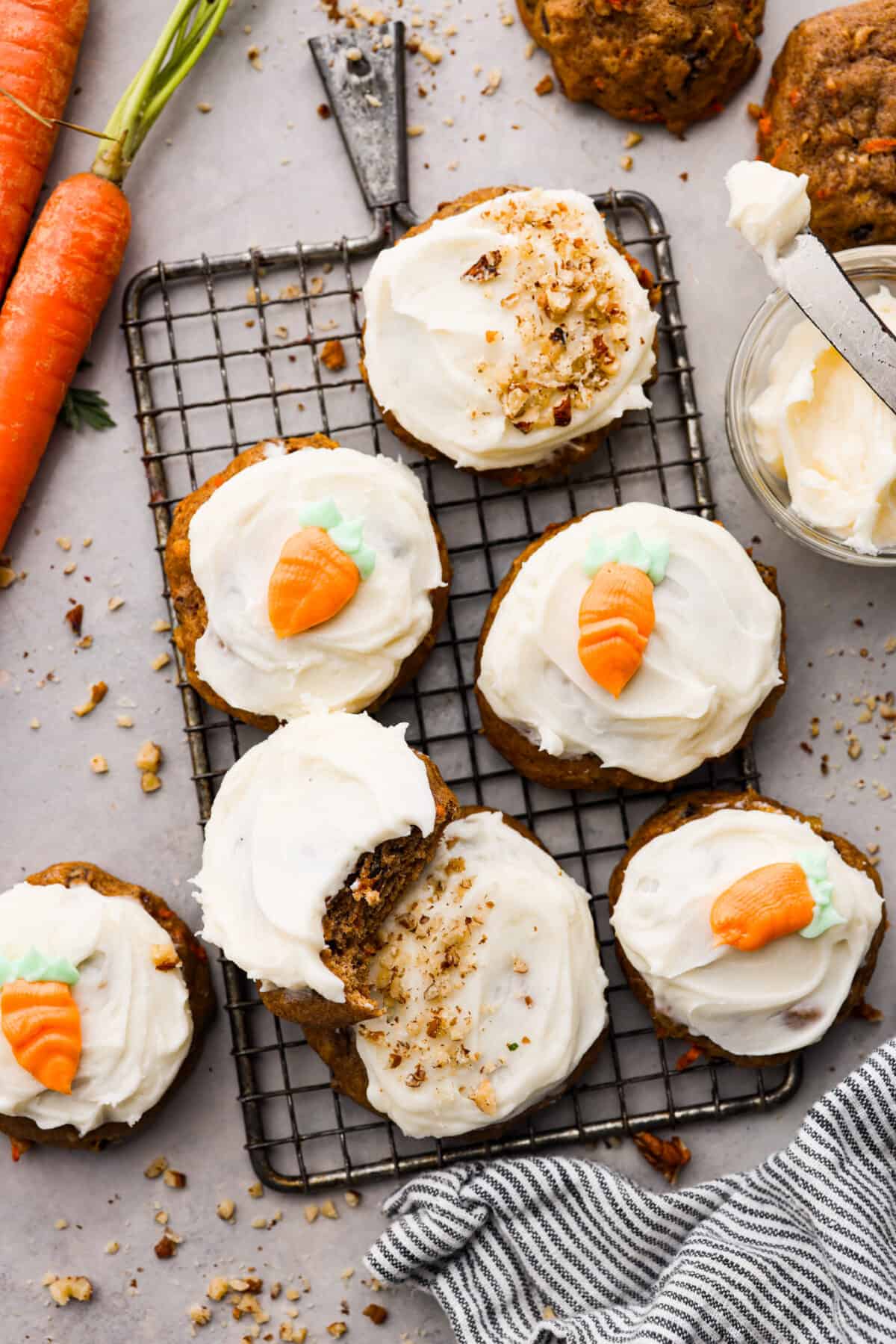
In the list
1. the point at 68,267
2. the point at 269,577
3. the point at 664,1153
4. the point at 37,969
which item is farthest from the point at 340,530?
the point at 664,1153

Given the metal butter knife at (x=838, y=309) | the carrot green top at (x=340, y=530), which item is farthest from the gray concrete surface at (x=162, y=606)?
the carrot green top at (x=340, y=530)

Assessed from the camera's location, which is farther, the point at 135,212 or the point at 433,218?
the point at 135,212

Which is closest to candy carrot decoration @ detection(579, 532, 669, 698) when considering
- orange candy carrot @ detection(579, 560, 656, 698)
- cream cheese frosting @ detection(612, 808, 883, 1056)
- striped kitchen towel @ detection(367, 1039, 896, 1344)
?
orange candy carrot @ detection(579, 560, 656, 698)

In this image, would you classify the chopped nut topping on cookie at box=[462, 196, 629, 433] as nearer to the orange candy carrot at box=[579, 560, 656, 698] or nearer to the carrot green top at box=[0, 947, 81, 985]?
the orange candy carrot at box=[579, 560, 656, 698]

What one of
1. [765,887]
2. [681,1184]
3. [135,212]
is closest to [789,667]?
[765,887]

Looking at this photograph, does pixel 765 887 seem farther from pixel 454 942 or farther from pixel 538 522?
pixel 538 522

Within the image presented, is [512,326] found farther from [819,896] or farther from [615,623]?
[819,896]
